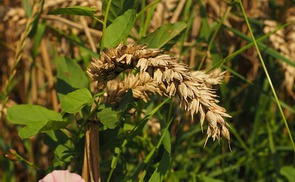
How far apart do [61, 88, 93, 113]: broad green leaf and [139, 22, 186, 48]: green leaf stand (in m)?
0.19

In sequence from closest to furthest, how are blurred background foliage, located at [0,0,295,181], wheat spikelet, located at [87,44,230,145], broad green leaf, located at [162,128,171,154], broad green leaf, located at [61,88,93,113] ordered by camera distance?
wheat spikelet, located at [87,44,230,145], broad green leaf, located at [61,88,93,113], broad green leaf, located at [162,128,171,154], blurred background foliage, located at [0,0,295,181]

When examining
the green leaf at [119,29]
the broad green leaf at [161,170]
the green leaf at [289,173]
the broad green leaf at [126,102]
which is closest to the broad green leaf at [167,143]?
the broad green leaf at [161,170]

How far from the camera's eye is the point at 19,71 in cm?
233

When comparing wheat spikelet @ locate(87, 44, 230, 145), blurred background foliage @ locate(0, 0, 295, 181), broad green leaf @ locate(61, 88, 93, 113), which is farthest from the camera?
blurred background foliage @ locate(0, 0, 295, 181)

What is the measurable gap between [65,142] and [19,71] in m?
1.12

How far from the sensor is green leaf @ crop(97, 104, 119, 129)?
1.09 meters

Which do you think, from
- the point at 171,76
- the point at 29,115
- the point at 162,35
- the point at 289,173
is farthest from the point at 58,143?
the point at 289,173

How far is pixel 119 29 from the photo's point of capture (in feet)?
3.79

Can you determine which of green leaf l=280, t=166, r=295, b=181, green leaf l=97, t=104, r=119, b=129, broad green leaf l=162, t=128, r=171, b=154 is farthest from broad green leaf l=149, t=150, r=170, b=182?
green leaf l=280, t=166, r=295, b=181

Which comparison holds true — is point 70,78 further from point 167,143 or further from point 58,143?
point 167,143

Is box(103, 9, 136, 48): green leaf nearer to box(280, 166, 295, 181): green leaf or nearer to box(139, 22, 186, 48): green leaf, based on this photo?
box(139, 22, 186, 48): green leaf

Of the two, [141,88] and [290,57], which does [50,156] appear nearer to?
[290,57]

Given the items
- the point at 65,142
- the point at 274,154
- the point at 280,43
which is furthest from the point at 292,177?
the point at 65,142

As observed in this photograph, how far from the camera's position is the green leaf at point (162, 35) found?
4.00 ft
